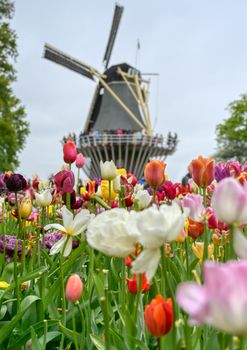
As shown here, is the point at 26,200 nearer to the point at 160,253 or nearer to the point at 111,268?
the point at 111,268

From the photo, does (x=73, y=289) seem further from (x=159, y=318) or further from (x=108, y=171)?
(x=108, y=171)

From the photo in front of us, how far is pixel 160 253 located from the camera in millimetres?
701

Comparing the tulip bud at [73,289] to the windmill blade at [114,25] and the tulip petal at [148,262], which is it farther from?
the windmill blade at [114,25]

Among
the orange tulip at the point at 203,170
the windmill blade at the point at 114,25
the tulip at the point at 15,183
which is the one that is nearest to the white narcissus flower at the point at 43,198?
the tulip at the point at 15,183

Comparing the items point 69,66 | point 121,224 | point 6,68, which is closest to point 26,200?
point 121,224

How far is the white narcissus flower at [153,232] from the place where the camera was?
67cm

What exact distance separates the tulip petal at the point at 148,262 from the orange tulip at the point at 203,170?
0.77m

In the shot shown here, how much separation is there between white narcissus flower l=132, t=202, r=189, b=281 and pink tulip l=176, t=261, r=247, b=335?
9.5 inches

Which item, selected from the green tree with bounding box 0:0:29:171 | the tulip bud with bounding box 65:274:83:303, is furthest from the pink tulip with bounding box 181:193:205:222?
the green tree with bounding box 0:0:29:171

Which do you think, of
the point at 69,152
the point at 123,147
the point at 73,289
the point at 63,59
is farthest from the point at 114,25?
the point at 73,289

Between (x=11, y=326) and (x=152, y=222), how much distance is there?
86 cm

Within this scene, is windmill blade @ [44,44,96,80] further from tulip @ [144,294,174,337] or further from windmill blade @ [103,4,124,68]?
tulip @ [144,294,174,337]

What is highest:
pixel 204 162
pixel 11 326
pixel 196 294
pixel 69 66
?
pixel 69 66

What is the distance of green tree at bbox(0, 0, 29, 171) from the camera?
20047mm
